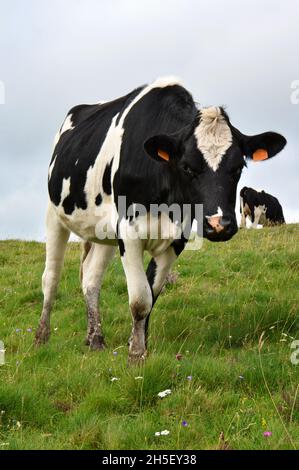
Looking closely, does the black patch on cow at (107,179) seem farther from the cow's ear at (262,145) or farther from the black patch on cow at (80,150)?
the cow's ear at (262,145)

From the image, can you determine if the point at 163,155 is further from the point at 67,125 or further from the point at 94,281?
the point at 67,125

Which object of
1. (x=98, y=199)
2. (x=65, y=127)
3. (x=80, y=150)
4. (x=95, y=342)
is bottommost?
(x=95, y=342)

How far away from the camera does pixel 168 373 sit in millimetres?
5578

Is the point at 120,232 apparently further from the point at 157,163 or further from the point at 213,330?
the point at 213,330

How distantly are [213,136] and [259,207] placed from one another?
23249mm

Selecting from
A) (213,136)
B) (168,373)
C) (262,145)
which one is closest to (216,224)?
(213,136)

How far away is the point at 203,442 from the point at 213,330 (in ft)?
10.3

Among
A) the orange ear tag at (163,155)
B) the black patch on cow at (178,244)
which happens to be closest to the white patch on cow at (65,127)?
the black patch on cow at (178,244)

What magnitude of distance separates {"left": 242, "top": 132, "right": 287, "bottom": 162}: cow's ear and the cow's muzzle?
0.95 m

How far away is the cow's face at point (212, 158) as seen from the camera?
5660 millimetres

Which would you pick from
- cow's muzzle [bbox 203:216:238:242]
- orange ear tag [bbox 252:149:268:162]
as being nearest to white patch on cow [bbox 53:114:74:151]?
orange ear tag [bbox 252:149:268:162]
